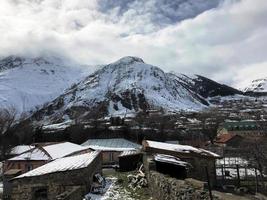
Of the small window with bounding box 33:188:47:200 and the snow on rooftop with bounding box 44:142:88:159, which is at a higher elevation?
the snow on rooftop with bounding box 44:142:88:159

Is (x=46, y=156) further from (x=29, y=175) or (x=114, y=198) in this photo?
(x=114, y=198)

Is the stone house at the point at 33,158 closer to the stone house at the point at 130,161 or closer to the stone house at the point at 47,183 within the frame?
the stone house at the point at 130,161

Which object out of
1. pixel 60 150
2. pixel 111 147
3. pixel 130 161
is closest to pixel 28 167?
pixel 60 150

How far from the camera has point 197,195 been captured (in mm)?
11656

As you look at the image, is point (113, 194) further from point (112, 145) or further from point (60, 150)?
point (112, 145)

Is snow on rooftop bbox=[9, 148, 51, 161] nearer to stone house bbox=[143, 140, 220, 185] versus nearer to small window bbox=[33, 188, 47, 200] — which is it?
stone house bbox=[143, 140, 220, 185]

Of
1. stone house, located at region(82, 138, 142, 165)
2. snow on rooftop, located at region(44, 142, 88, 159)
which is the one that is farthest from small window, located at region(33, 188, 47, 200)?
stone house, located at region(82, 138, 142, 165)

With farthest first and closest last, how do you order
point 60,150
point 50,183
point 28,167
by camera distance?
1. point 60,150
2. point 28,167
3. point 50,183

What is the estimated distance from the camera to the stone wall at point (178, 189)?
38.6ft

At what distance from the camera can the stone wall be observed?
1178cm

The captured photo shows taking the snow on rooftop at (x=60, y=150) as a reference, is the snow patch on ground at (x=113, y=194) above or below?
below

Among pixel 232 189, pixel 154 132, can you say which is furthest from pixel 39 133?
pixel 232 189

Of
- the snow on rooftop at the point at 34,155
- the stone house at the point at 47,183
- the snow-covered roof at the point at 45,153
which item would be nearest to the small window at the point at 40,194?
the stone house at the point at 47,183

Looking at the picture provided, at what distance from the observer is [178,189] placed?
43.3ft
